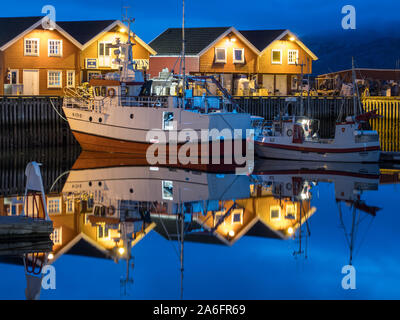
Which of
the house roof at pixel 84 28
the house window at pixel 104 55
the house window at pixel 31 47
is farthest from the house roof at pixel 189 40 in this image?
the house window at pixel 31 47

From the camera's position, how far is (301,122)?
107 ft

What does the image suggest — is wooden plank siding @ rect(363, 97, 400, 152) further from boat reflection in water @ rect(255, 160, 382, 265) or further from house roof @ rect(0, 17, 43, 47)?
house roof @ rect(0, 17, 43, 47)

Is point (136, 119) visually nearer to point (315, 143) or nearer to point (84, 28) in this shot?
point (315, 143)

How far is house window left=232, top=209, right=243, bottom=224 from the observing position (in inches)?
737

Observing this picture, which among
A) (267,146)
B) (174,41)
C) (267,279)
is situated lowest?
(267,279)

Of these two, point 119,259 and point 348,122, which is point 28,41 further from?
point 119,259

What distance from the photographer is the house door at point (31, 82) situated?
4350 centimetres

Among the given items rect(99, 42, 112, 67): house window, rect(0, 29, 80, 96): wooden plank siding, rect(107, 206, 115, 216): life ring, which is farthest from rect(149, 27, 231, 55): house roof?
rect(107, 206, 115, 216): life ring

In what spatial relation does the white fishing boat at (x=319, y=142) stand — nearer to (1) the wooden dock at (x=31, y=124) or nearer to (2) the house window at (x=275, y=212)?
(2) the house window at (x=275, y=212)

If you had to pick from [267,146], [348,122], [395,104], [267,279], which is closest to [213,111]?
[267,146]

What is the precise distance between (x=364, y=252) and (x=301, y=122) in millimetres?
17212

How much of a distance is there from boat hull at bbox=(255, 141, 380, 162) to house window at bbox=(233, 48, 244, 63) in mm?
19679

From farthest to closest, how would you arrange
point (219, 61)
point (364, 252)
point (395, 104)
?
point (395, 104) < point (219, 61) < point (364, 252)

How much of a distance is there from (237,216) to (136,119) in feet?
45.6
